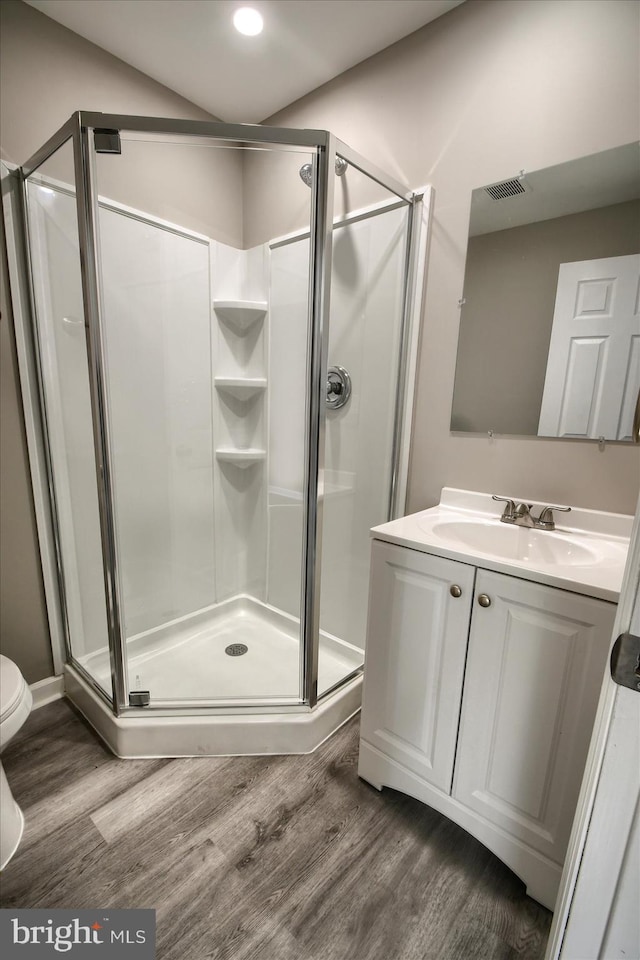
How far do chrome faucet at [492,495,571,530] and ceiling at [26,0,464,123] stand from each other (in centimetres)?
165

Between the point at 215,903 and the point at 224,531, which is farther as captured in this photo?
the point at 224,531

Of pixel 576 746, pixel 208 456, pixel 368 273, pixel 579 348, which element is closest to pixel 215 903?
pixel 576 746

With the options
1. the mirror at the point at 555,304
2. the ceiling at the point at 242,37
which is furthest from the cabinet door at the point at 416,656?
the ceiling at the point at 242,37

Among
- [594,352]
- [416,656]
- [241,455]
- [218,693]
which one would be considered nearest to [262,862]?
[218,693]

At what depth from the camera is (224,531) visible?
→ 2301 millimetres

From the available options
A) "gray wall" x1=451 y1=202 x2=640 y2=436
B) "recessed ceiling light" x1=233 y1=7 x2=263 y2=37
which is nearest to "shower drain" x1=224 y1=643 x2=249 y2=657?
"gray wall" x1=451 y1=202 x2=640 y2=436

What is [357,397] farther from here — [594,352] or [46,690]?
[46,690]

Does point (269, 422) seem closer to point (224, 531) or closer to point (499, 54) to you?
point (224, 531)

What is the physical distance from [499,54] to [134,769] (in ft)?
8.68

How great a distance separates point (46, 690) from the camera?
1.79 metres

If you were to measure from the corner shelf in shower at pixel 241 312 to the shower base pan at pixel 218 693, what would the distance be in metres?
1.48

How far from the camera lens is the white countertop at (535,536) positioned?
0.98 m

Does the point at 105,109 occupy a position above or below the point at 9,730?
above

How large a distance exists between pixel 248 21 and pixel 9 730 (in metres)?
2.38
